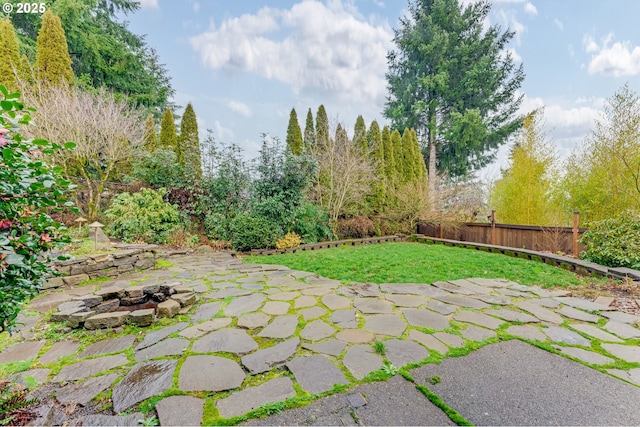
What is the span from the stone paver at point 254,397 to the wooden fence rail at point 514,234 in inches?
259

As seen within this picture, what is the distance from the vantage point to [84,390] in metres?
1.52

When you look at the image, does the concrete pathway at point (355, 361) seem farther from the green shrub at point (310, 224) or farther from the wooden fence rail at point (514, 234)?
the green shrub at point (310, 224)

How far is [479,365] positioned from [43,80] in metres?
10.9

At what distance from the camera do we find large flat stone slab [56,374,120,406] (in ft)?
4.73

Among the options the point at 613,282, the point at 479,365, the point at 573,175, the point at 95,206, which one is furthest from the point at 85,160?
the point at 573,175

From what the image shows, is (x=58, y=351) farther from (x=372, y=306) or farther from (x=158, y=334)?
(x=372, y=306)

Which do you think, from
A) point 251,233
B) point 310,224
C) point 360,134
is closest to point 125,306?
point 251,233

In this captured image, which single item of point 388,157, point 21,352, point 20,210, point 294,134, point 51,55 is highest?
point 51,55

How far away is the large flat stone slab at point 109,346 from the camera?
6.37 feet

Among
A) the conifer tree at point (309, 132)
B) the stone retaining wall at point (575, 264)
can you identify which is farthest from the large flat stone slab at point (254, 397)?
the conifer tree at point (309, 132)

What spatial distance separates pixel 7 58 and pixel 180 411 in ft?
34.0

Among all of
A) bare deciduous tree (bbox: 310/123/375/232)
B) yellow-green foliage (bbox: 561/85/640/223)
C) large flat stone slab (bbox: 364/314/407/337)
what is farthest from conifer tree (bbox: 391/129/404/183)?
large flat stone slab (bbox: 364/314/407/337)

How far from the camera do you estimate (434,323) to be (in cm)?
239

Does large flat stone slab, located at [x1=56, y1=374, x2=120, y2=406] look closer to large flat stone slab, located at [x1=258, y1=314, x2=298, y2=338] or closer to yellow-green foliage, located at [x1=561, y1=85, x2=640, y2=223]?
large flat stone slab, located at [x1=258, y1=314, x2=298, y2=338]
